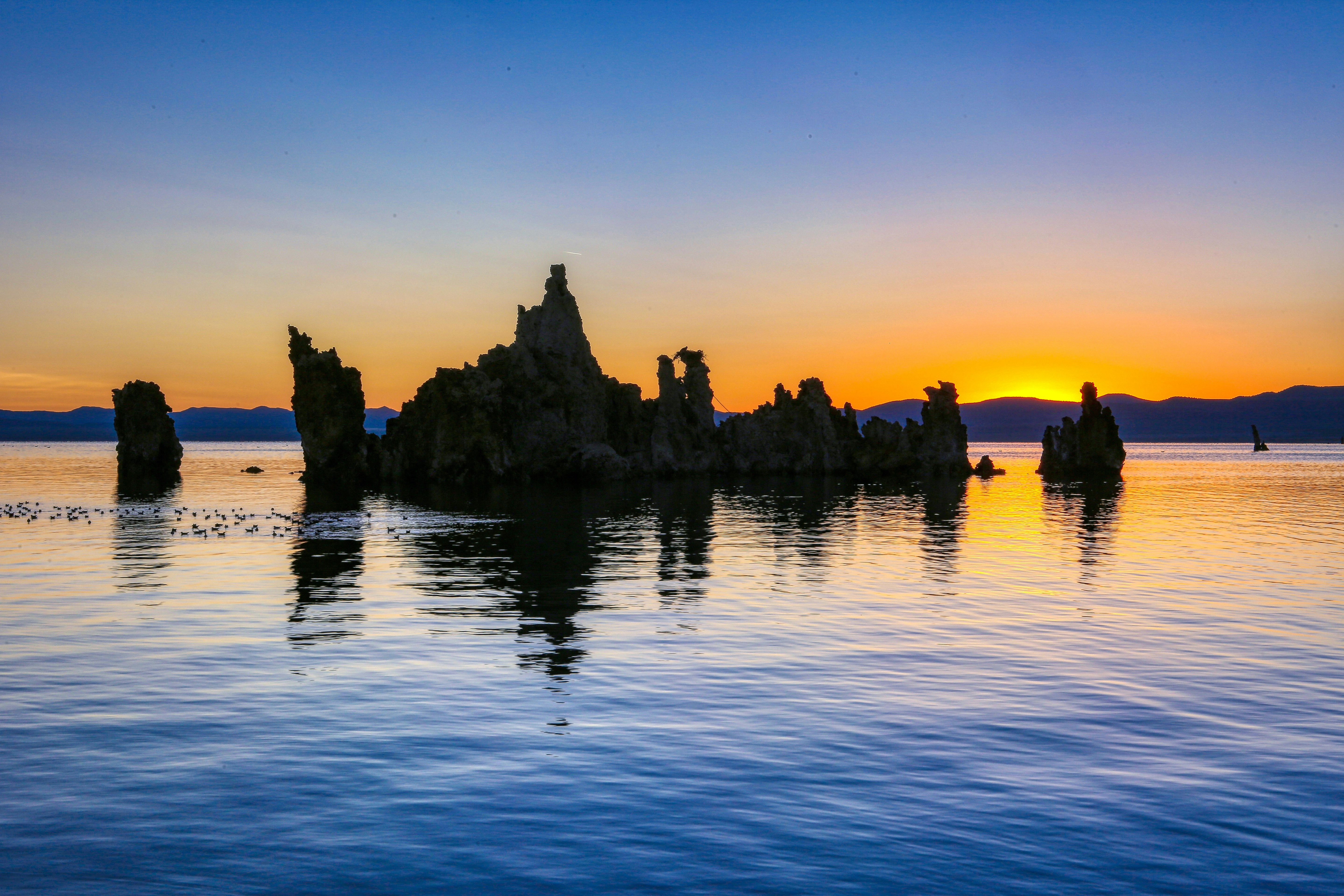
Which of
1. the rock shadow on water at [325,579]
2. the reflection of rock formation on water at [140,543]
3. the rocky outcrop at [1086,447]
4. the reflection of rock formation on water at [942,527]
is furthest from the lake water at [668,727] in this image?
the rocky outcrop at [1086,447]

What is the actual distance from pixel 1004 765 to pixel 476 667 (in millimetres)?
11350

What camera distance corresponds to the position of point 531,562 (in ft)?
138

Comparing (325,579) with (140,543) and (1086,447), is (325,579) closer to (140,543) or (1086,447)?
(140,543)

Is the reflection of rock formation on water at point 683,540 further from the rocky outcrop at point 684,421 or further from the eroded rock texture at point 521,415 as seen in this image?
the rocky outcrop at point 684,421

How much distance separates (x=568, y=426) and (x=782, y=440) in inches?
1495

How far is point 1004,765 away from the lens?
571 inches

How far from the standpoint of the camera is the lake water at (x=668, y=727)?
11.1 m

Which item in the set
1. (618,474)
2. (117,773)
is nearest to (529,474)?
(618,474)

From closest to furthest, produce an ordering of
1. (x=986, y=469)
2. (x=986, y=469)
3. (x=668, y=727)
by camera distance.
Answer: (x=668, y=727) → (x=986, y=469) → (x=986, y=469)

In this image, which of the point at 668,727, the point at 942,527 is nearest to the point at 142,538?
the point at 668,727

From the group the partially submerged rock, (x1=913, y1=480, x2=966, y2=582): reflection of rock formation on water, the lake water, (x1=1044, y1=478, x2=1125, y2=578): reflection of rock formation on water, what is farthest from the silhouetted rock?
the lake water

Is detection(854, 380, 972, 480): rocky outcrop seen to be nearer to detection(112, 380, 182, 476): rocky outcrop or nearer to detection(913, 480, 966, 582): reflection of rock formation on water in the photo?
detection(913, 480, 966, 582): reflection of rock formation on water

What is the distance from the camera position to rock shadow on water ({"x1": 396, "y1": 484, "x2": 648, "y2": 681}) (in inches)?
1012

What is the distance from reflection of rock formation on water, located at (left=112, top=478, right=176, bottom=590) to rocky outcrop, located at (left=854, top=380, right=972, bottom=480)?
87.3 m
